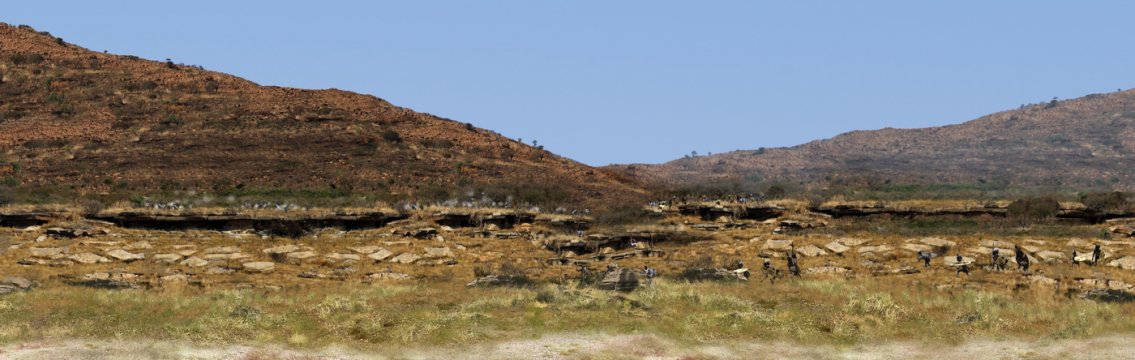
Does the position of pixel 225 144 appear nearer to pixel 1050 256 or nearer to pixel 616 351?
pixel 1050 256

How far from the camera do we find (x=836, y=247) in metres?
43.2

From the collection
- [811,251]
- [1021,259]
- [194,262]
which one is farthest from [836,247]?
[194,262]

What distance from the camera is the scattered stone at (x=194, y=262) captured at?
38.3 m

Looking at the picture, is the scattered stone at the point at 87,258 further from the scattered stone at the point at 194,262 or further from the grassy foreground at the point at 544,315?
the grassy foreground at the point at 544,315

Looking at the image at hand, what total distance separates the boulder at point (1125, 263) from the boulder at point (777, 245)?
11375 mm

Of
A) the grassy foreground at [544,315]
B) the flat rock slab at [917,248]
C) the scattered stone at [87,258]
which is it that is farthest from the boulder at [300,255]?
the flat rock slab at [917,248]

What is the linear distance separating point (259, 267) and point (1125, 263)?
30.1 m

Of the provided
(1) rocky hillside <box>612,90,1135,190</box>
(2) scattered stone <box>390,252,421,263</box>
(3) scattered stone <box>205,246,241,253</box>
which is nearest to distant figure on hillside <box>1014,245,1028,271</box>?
(2) scattered stone <box>390,252,421,263</box>

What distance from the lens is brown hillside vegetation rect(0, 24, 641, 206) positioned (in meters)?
70.4

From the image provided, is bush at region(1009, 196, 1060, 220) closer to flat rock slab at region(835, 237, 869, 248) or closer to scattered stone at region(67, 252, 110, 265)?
flat rock slab at region(835, 237, 869, 248)

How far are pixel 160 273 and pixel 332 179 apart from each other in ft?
125

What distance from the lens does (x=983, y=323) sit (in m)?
27.2

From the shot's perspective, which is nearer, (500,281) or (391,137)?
(500,281)

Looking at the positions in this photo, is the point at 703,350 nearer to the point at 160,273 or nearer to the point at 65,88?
the point at 160,273
